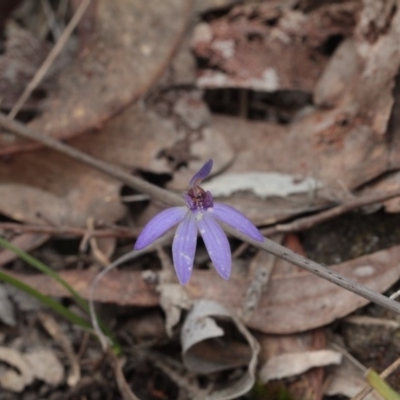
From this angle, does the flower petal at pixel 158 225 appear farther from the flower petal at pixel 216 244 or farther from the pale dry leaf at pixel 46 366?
the pale dry leaf at pixel 46 366

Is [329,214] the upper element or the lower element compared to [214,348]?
upper

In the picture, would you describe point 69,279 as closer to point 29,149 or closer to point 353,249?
point 29,149

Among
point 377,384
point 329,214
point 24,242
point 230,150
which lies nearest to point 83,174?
point 24,242

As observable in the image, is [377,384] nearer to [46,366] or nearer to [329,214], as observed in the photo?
[329,214]

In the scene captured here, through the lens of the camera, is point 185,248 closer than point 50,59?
Yes

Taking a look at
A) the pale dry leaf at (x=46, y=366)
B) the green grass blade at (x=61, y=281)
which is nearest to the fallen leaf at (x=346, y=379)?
the green grass blade at (x=61, y=281)

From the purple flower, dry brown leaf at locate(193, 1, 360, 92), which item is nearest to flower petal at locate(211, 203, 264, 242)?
the purple flower

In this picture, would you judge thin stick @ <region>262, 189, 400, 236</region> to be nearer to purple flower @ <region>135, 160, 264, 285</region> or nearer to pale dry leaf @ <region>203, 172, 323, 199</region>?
pale dry leaf @ <region>203, 172, 323, 199</region>
